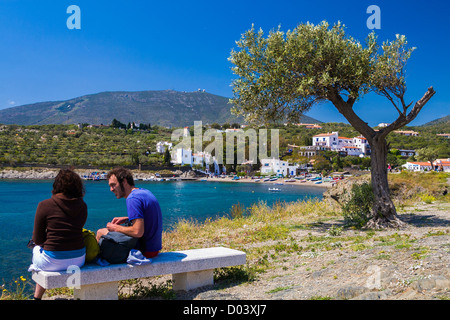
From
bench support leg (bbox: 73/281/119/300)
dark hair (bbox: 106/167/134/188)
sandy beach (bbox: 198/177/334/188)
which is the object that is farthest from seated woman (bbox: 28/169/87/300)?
sandy beach (bbox: 198/177/334/188)

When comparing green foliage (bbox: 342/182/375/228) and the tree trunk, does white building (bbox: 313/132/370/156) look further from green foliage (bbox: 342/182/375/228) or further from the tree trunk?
the tree trunk

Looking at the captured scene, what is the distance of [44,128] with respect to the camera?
13625 cm

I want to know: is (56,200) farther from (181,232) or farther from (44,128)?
(44,128)

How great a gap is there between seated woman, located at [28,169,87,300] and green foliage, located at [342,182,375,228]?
7.91 meters

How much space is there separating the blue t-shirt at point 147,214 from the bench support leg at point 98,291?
22.6 inches

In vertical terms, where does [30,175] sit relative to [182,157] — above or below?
below

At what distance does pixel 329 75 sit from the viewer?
9.96 metres

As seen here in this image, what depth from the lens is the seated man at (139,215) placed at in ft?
14.2

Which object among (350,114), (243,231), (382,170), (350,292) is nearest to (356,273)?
(350,292)

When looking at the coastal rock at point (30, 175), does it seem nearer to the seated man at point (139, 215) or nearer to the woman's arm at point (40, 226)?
the seated man at point (139, 215)

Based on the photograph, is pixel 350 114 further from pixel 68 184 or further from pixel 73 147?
pixel 73 147

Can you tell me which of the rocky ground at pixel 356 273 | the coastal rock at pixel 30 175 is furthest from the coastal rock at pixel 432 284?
the coastal rock at pixel 30 175

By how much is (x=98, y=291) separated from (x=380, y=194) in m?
7.66
